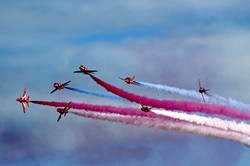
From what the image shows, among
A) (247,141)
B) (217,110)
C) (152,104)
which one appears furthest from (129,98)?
(247,141)

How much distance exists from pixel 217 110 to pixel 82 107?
35897 mm

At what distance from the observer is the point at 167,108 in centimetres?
13975

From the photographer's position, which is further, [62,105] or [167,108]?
[62,105]

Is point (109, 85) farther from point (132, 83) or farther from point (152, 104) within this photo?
point (132, 83)

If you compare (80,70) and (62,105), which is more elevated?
(80,70)

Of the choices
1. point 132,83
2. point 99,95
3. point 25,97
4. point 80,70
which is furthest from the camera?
point 25,97

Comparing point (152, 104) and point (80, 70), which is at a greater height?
point (80, 70)

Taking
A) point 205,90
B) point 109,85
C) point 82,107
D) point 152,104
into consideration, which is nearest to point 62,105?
point 82,107

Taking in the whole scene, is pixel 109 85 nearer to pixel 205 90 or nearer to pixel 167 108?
pixel 167 108

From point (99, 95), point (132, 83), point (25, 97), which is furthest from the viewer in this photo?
point (25, 97)

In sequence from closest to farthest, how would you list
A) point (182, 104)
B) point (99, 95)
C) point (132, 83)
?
1. point (182, 104)
2. point (99, 95)
3. point (132, 83)

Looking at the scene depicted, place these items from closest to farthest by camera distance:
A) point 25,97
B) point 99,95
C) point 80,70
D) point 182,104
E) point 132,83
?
1. point 182,104
2. point 99,95
3. point 80,70
4. point 132,83
5. point 25,97

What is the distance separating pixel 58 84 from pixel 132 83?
70.8 feet

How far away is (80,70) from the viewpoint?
528 feet
